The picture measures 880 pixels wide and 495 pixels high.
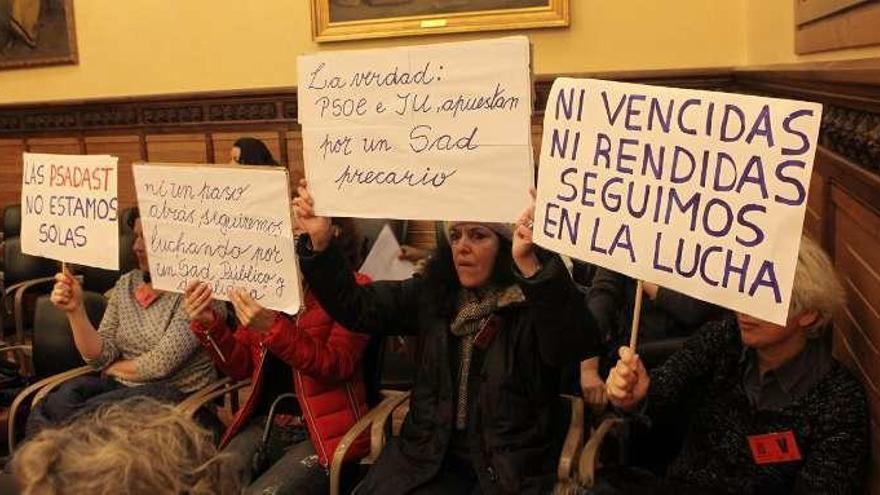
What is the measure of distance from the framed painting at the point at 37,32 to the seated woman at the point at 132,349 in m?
3.49

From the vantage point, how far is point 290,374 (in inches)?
109

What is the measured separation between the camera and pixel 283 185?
7.98ft

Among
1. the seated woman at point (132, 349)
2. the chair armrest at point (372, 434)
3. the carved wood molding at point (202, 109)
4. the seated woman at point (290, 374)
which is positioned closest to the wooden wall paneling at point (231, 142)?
the carved wood molding at point (202, 109)

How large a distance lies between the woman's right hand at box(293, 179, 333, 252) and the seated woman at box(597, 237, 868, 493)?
930 mm

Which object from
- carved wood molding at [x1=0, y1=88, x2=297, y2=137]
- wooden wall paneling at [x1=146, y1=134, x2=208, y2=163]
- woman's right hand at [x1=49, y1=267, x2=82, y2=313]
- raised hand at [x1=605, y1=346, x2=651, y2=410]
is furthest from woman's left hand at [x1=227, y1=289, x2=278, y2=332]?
wooden wall paneling at [x1=146, y1=134, x2=208, y2=163]

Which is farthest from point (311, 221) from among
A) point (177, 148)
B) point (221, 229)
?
point (177, 148)

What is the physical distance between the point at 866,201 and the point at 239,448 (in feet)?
6.15

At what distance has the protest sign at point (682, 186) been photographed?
1504 millimetres

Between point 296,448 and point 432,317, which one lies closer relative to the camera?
point 432,317

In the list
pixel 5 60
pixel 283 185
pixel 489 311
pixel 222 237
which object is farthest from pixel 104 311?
pixel 5 60

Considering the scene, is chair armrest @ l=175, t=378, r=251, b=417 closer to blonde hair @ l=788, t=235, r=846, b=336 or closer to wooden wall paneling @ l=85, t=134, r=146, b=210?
blonde hair @ l=788, t=235, r=846, b=336

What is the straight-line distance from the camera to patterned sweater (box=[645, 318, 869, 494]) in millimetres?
1732

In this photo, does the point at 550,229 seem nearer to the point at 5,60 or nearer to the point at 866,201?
the point at 866,201

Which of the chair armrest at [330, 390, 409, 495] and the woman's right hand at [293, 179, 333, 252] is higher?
the woman's right hand at [293, 179, 333, 252]
